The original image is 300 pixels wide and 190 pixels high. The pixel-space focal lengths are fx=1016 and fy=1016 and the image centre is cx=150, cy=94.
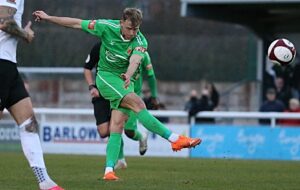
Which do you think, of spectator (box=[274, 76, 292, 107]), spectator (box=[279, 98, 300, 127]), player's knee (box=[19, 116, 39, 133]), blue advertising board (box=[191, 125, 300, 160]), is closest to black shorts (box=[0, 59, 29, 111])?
player's knee (box=[19, 116, 39, 133])

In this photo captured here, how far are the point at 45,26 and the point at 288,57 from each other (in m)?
21.4

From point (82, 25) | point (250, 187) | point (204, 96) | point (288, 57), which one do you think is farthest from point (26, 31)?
point (204, 96)

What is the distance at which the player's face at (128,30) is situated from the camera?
39.4 ft

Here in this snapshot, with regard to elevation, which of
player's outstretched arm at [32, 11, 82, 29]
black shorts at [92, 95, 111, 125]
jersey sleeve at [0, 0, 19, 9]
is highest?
jersey sleeve at [0, 0, 19, 9]

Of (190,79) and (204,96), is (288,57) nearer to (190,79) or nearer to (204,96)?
(204,96)

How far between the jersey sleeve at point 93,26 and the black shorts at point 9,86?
2.04 metres

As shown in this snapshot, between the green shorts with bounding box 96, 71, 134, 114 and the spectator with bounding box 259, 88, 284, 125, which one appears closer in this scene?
the green shorts with bounding box 96, 71, 134, 114

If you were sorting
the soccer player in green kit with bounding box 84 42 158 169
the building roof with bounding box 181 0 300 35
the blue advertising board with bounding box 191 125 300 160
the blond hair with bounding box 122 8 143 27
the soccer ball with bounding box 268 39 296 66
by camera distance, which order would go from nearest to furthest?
the blond hair with bounding box 122 8 143 27
the soccer ball with bounding box 268 39 296 66
the soccer player in green kit with bounding box 84 42 158 169
the blue advertising board with bounding box 191 125 300 160
the building roof with bounding box 181 0 300 35

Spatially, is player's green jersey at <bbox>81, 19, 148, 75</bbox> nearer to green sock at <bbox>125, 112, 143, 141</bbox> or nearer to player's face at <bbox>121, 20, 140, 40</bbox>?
player's face at <bbox>121, 20, 140, 40</bbox>

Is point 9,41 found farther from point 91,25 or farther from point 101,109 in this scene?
point 101,109

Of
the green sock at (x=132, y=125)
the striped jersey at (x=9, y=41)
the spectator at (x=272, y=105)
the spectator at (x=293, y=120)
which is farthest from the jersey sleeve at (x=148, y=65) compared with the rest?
the spectator at (x=272, y=105)

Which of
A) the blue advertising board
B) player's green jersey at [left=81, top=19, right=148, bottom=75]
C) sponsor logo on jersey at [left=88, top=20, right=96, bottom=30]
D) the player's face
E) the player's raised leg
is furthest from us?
the blue advertising board

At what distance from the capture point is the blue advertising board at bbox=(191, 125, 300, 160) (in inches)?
830

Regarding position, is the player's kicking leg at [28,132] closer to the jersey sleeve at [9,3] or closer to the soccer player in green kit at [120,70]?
the jersey sleeve at [9,3]
